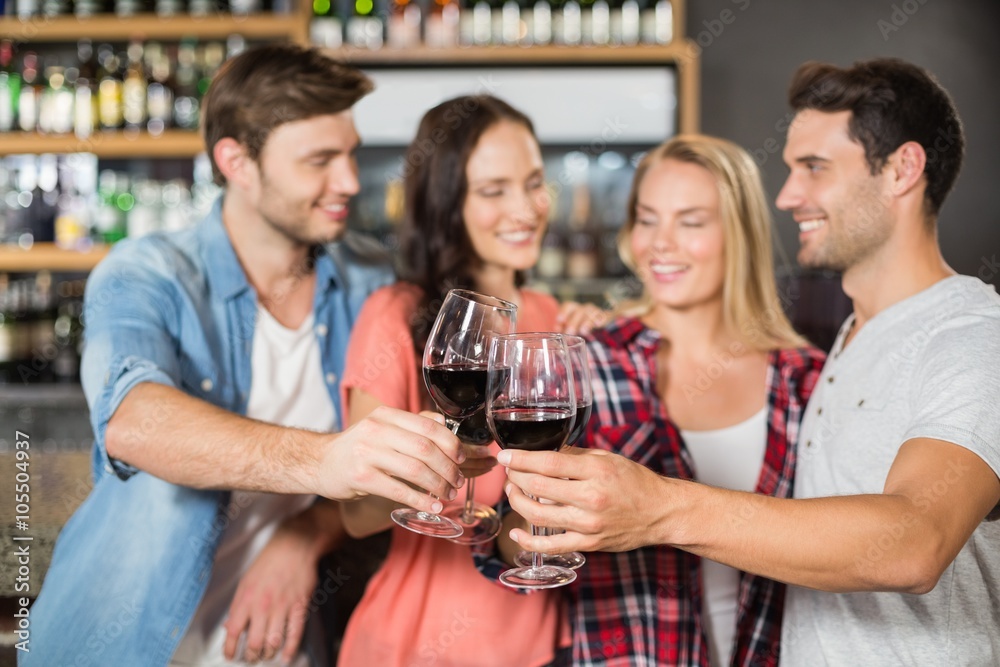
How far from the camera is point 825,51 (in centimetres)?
353

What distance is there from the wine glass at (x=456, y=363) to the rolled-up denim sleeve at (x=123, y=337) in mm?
488

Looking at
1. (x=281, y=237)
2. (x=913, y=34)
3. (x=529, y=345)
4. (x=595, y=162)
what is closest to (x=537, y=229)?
(x=281, y=237)

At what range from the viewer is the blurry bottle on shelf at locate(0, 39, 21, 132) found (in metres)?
3.23

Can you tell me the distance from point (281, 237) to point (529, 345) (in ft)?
3.14

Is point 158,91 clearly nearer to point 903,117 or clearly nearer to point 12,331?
point 12,331

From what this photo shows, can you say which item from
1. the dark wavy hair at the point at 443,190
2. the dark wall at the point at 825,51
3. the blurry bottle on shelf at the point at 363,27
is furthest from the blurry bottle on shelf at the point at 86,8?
the dark wall at the point at 825,51

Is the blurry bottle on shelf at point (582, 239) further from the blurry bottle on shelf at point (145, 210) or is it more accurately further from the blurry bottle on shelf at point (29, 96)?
the blurry bottle on shelf at point (29, 96)

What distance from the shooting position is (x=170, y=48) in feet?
10.7

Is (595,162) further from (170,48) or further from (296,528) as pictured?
(296,528)

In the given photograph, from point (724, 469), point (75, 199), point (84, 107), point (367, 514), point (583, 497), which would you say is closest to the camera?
point (583, 497)

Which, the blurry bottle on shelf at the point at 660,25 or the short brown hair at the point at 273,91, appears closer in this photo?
the short brown hair at the point at 273,91

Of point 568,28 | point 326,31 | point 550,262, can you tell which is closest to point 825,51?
point 568,28

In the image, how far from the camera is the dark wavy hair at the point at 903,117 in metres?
1.39

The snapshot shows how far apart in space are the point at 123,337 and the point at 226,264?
0.99 ft
